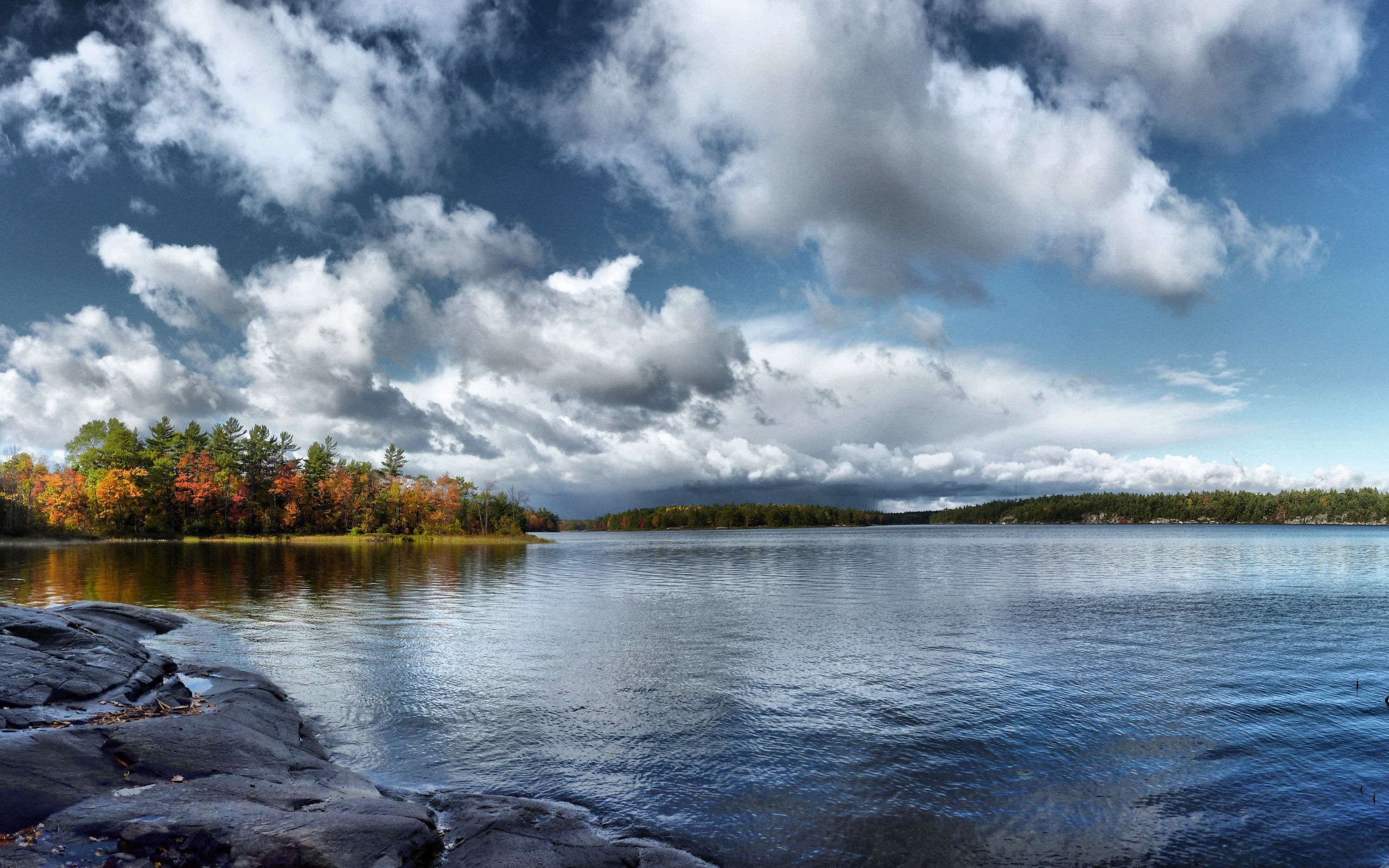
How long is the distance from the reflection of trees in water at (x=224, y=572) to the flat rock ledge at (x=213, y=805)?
32.4 m

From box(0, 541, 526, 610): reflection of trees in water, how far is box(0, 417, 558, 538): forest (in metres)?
28.2

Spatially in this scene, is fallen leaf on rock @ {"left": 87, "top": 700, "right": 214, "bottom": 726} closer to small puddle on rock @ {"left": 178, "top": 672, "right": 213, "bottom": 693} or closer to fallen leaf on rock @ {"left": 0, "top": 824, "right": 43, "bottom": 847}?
small puddle on rock @ {"left": 178, "top": 672, "right": 213, "bottom": 693}

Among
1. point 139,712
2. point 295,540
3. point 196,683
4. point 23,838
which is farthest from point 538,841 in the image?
point 295,540

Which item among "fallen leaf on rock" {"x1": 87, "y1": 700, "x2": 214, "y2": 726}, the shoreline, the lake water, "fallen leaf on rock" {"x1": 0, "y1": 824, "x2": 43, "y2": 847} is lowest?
the shoreline

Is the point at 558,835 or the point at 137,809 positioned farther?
the point at 558,835

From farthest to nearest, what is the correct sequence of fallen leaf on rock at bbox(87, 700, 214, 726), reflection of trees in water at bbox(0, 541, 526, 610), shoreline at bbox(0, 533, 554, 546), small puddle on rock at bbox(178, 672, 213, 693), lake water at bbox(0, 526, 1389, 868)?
1. shoreline at bbox(0, 533, 554, 546)
2. reflection of trees in water at bbox(0, 541, 526, 610)
3. small puddle on rock at bbox(178, 672, 213, 693)
4. fallen leaf on rock at bbox(87, 700, 214, 726)
5. lake water at bbox(0, 526, 1389, 868)

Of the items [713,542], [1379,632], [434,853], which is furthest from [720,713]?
[713,542]

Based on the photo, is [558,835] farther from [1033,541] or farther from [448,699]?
[1033,541]

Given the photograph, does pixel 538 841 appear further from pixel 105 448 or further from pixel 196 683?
pixel 105 448

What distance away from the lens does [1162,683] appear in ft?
82.5

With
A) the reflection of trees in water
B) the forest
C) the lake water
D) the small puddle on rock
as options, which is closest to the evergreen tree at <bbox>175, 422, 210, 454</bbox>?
the forest

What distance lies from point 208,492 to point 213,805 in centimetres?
17904

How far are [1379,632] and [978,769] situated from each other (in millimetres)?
36414

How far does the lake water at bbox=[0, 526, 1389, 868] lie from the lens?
13.5 metres
